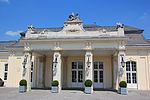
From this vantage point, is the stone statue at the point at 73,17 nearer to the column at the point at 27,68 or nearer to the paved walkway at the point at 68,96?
the column at the point at 27,68

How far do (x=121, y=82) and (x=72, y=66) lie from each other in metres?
7.53

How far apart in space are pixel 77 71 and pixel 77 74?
338 mm

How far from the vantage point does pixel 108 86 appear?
22484 millimetres

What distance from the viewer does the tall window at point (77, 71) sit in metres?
23.0

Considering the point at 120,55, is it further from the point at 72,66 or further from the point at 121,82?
the point at 72,66

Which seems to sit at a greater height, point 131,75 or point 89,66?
point 89,66

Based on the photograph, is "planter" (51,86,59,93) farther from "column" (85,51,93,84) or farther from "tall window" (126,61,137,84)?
"tall window" (126,61,137,84)

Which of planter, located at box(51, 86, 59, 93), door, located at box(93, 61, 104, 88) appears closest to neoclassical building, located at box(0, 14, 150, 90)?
door, located at box(93, 61, 104, 88)

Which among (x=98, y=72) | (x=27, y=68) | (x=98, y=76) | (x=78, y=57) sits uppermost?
(x=78, y=57)

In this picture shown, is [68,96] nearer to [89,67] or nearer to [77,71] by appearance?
[89,67]

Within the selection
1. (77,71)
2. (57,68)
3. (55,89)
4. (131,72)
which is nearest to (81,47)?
(57,68)

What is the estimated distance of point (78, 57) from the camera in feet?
76.3

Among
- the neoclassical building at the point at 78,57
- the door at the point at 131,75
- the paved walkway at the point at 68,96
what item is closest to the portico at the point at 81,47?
the neoclassical building at the point at 78,57

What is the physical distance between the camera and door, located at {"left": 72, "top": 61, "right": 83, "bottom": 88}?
75.0 ft
